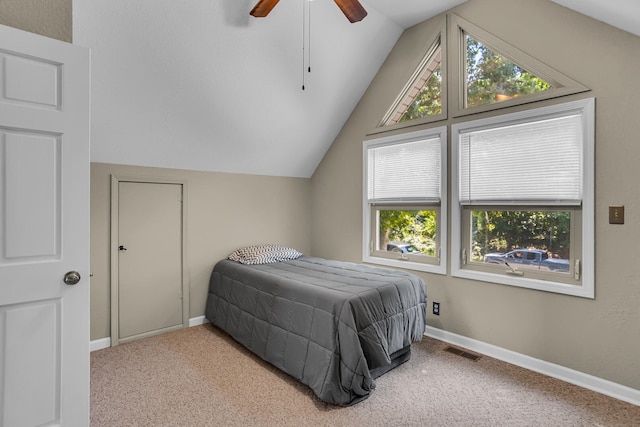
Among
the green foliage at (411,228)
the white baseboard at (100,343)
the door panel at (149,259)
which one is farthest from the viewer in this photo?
the green foliage at (411,228)

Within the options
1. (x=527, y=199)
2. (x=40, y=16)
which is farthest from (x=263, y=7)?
(x=527, y=199)

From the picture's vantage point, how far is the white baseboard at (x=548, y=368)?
2.27 metres

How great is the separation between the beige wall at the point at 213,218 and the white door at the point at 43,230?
1.61 metres

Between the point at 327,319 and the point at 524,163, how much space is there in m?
2.03

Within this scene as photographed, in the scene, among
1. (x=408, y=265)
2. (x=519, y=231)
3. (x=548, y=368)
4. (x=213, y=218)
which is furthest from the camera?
(x=213, y=218)

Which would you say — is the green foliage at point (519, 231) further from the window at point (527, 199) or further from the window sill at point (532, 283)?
the window sill at point (532, 283)

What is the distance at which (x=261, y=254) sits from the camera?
12.1ft

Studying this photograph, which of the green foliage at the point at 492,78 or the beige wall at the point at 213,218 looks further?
→ the beige wall at the point at 213,218

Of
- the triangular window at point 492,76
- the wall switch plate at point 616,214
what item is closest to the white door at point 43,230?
the triangular window at point 492,76

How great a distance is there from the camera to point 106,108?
2.71 meters

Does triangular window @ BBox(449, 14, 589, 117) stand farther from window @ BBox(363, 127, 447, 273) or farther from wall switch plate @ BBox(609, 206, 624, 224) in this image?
wall switch plate @ BBox(609, 206, 624, 224)

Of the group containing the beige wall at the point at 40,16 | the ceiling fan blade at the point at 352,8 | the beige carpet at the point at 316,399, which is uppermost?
the ceiling fan blade at the point at 352,8

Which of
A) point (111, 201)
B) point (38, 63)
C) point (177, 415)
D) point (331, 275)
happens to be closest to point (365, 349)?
point (331, 275)

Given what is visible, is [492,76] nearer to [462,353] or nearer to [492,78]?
[492,78]
